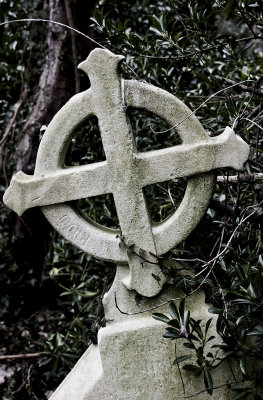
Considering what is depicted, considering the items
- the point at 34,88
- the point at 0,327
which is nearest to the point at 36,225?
the point at 0,327

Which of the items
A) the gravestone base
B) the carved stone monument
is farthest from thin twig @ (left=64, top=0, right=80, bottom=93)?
the gravestone base

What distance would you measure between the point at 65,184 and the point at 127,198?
22cm

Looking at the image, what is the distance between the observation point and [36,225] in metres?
3.48

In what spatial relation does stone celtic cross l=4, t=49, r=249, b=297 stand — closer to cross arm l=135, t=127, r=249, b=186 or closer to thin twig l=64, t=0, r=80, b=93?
cross arm l=135, t=127, r=249, b=186

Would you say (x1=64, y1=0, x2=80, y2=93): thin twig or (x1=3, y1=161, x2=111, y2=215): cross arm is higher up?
(x1=64, y1=0, x2=80, y2=93): thin twig

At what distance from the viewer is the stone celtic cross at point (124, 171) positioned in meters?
1.63

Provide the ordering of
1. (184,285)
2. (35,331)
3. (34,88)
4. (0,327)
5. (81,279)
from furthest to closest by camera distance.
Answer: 1. (34,88)
2. (0,327)
3. (35,331)
4. (81,279)
5. (184,285)

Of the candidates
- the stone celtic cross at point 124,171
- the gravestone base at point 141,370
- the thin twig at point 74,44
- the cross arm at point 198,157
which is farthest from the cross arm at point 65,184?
the thin twig at point 74,44

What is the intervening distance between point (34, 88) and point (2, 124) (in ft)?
1.22

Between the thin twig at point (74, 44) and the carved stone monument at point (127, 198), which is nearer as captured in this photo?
the carved stone monument at point (127, 198)

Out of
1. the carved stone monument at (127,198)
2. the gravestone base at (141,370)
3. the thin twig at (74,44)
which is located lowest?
the gravestone base at (141,370)

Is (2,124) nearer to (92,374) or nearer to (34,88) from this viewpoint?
(34,88)

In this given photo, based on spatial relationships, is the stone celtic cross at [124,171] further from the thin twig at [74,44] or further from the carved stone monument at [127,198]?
the thin twig at [74,44]

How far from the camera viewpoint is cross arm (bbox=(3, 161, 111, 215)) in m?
1.70
